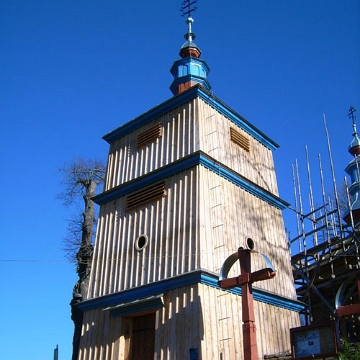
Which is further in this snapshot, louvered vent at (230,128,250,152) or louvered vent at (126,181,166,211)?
louvered vent at (230,128,250,152)

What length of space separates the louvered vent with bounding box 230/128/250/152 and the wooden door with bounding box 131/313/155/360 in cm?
619

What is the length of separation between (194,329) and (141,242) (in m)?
3.60

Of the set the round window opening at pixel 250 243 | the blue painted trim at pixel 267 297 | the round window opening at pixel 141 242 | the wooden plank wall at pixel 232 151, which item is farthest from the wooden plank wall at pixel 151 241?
the round window opening at pixel 250 243

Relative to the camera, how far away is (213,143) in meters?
15.5

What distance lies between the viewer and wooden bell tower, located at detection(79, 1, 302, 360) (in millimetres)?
12844

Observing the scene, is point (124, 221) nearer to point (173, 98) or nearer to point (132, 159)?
point (132, 159)

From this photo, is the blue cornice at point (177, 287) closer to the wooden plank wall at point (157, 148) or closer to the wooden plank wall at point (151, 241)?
the wooden plank wall at point (151, 241)

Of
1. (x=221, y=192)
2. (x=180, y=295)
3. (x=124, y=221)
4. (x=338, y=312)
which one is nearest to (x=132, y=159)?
(x=124, y=221)

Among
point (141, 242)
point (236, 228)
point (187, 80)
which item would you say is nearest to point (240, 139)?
point (187, 80)

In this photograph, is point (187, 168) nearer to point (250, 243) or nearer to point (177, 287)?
point (250, 243)

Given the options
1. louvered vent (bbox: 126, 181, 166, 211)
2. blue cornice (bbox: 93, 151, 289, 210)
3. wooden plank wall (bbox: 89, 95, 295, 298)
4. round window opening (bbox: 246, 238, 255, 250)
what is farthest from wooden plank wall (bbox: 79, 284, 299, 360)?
blue cornice (bbox: 93, 151, 289, 210)

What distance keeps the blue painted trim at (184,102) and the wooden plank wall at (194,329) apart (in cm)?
607

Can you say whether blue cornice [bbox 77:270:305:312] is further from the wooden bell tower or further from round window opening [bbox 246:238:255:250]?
round window opening [bbox 246:238:255:250]

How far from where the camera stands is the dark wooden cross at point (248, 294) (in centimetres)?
1019
